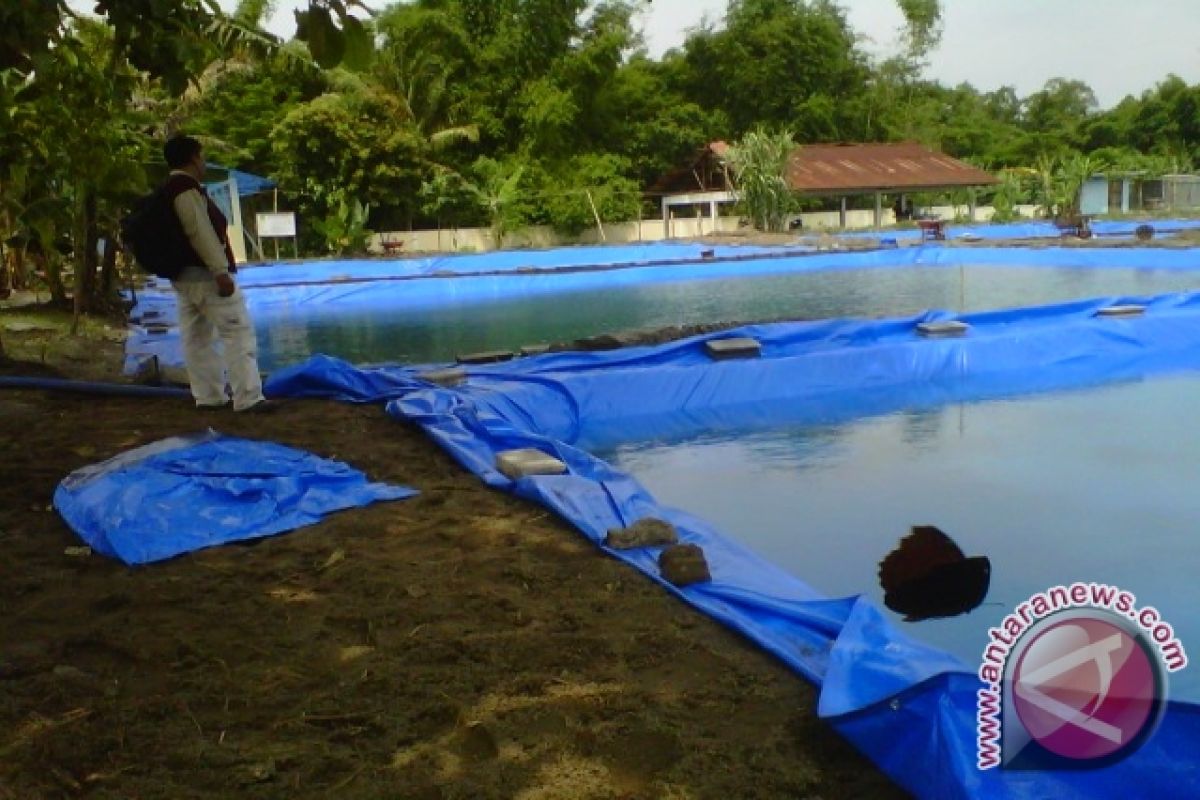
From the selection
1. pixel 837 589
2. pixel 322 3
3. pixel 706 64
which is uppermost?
pixel 706 64

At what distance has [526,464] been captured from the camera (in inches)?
175

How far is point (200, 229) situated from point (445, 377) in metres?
2.20

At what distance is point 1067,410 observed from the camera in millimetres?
6781

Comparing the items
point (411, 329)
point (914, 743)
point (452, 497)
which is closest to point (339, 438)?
point (452, 497)

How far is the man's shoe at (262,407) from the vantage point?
17.9 feet

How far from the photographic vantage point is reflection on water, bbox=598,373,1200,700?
3826 millimetres

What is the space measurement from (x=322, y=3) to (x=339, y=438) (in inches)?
127

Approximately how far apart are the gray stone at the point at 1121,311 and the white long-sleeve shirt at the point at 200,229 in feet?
22.9

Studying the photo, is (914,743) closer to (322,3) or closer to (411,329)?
(322,3)

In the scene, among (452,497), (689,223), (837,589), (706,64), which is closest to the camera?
(837,589)

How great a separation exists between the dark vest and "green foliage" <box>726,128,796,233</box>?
74.6 ft

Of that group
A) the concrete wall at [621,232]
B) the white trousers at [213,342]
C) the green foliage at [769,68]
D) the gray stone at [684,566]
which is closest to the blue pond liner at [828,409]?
the gray stone at [684,566]

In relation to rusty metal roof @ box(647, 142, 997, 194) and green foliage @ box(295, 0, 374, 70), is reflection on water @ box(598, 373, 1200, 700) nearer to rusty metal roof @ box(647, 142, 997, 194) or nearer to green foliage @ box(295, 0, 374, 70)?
green foliage @ box(295, 0, 374, 70)

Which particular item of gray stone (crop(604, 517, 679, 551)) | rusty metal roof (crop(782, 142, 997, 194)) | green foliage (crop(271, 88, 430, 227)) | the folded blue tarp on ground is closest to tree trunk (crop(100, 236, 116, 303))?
the folded blue tarp on ground
